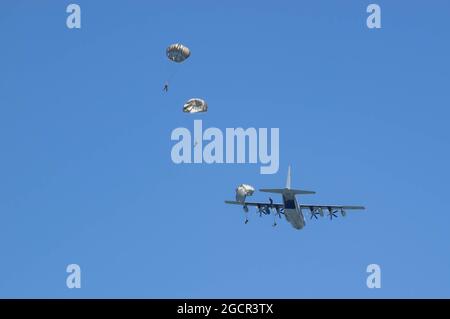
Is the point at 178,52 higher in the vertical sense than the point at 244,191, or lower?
higher

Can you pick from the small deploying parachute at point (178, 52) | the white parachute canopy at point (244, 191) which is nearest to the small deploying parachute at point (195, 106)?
the small deploying parachute at point (178, 52)

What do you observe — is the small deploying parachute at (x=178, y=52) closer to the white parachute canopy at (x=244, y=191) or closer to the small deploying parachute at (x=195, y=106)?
the small deploying parachute at (x=195, y=106)

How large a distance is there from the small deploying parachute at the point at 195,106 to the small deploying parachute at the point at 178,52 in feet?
21.5

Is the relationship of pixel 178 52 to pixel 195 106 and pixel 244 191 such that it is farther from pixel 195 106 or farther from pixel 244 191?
pixel 244 191

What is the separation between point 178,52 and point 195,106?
862 centimetres

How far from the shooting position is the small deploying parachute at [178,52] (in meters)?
181

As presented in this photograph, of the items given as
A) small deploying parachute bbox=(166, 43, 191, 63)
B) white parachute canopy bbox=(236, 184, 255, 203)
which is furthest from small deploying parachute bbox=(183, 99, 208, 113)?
white parachute canopy bbox=(236, 184, 255, 203)

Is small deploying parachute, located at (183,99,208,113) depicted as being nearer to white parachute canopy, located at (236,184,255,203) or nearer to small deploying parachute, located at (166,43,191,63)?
small deploying parachute, located at (166,43,191,63)

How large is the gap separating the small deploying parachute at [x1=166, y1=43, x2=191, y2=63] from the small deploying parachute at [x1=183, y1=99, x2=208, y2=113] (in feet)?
21.5

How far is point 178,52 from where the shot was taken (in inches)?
7156
